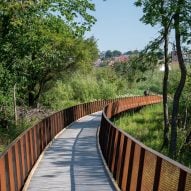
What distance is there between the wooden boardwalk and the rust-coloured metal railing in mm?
463

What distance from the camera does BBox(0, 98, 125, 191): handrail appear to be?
9941 mm

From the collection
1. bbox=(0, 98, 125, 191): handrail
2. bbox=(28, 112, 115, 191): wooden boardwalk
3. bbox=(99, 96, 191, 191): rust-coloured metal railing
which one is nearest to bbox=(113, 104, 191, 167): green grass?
bbox=(28, 112, 115, 191): wooden boardwalk

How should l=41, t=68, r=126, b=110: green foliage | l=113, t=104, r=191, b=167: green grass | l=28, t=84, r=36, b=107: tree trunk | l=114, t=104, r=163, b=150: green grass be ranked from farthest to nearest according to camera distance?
l=41, t=68, r=126, b=110: green foliage < l=28, t=84, r=36, b=107: tree trunk < l=114, t=104, r=163, b=150: green grass < l=113, t=104, r=191, b=167: green grass

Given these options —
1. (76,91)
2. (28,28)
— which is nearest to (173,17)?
(28,28)

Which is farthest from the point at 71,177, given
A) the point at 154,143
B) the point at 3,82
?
the point at 154,143

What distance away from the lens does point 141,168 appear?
373 inches

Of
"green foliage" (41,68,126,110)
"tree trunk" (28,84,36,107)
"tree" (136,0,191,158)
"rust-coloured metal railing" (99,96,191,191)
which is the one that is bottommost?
"green foliage" (41,68,126,110)

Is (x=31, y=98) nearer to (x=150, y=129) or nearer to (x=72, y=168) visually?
(x=150, y=129)

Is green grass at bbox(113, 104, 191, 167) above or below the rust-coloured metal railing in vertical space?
below

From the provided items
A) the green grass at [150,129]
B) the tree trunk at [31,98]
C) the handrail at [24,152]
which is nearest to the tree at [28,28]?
the handrail at [24,152]

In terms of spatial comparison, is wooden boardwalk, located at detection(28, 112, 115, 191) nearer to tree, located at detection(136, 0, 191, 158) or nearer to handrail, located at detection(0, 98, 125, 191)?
handrail, located at detection(0, 98, 125, 191)

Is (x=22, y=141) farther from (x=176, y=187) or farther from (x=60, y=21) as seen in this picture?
(x=60, y=21)

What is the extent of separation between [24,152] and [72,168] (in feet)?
7.40

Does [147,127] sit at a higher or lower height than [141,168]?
lower
